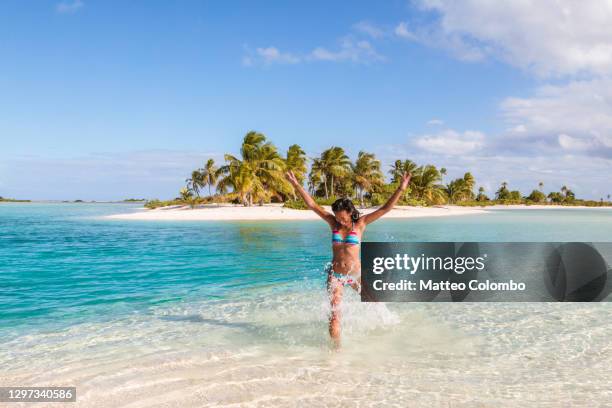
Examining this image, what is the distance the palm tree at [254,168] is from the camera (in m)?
56.6

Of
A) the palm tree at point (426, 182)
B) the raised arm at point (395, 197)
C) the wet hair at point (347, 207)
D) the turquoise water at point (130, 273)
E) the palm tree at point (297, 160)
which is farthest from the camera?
the palm tree at point (426, 182)

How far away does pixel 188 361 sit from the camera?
611 cm

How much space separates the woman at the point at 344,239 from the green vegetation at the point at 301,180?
→ 120 ft

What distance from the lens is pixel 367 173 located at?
231 feet

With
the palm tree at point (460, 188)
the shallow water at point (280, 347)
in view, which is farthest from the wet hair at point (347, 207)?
the palm tree at point (460, 188)

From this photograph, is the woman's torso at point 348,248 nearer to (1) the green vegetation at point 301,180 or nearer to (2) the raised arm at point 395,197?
(2) the raised arm at point 395,197

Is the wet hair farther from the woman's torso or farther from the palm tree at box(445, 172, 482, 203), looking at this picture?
the palm tree at box(445, 172, 482, 203)

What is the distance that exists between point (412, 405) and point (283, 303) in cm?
524

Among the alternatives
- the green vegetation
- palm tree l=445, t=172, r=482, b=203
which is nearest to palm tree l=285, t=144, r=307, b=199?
the green vegetation

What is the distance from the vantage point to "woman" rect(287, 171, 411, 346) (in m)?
6.12

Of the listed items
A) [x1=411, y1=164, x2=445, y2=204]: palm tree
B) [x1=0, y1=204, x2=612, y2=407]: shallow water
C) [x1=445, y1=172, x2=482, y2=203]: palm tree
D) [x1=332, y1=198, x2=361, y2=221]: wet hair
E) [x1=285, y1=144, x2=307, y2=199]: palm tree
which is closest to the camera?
[x1=0, y1=204, x2=612, y2=407]: shallow water

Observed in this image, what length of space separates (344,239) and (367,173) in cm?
6511

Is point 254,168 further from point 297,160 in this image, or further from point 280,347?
point 280,347

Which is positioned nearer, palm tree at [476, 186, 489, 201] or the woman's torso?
the woman's torso
